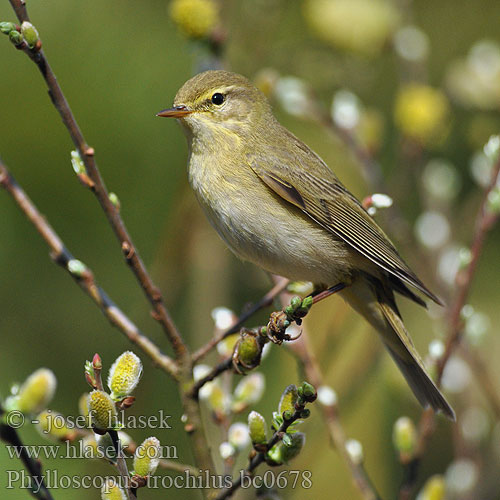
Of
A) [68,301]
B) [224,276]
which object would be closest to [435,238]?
[224,276]

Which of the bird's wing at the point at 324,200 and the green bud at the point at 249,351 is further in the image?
the bird's wing at the point at 324,200

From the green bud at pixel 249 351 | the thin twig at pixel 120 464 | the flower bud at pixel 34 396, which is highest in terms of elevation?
the green bud at pixel 249 351

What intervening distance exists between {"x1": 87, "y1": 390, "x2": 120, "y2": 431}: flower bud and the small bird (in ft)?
3.57

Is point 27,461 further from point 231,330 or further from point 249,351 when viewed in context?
point 231,330

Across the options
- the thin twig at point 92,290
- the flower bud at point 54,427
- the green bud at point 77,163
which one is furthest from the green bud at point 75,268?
the flower bud at point 54,427

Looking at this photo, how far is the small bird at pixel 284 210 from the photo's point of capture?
2451mm

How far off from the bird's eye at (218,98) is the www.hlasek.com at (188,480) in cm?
132

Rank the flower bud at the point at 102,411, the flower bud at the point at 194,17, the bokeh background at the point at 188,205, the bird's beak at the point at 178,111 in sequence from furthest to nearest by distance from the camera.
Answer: the bokeh background at the point at 188,205 < the bird's beak at the point at 178,111 < the flower bud at the point at 194,17 < the flower bud at the point at 102,411

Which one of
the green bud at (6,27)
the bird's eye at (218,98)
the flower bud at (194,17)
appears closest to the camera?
the green bud at (6,27)

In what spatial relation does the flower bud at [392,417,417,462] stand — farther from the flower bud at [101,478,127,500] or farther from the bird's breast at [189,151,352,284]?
the flower bud at [101,478,127,500]

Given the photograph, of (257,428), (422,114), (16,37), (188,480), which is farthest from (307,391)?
(422,114)

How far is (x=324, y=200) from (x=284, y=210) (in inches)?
7.9

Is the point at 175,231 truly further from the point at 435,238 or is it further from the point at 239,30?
the point at 435,238

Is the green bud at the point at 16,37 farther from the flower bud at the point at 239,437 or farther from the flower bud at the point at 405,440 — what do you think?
the flower bud at the point at 405,440
